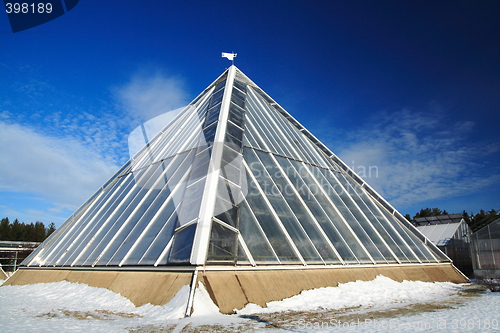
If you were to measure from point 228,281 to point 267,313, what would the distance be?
113 cm

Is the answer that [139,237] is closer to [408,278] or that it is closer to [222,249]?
[222,249]

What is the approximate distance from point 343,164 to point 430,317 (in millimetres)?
13741

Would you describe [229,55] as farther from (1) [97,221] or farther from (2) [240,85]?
(1) [97,221]

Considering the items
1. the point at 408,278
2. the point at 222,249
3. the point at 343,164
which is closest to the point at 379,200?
the point at 343,164

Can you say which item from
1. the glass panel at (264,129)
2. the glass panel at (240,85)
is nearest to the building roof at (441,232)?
the glass panel at (264,129)

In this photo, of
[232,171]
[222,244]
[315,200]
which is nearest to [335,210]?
[315,200]

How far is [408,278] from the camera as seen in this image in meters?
12.1

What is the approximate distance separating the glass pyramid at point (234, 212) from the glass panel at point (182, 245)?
0.12 ft

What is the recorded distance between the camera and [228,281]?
7.33m

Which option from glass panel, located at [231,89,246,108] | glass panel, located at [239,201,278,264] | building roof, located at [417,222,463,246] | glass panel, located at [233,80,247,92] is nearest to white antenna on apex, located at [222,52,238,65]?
glass panel, located at [233,80,247,92]

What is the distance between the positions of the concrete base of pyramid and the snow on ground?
0.61 ft

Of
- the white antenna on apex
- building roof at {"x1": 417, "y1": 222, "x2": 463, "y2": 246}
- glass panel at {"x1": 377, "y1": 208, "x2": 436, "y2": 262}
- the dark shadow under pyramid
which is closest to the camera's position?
the dark shadow under pyramid

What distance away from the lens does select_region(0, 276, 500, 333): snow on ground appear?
5.82 meters

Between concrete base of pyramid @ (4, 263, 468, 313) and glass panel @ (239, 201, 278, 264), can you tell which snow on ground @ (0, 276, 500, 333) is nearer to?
concrete base of pyramid @ (4, 263, 468, 313)
